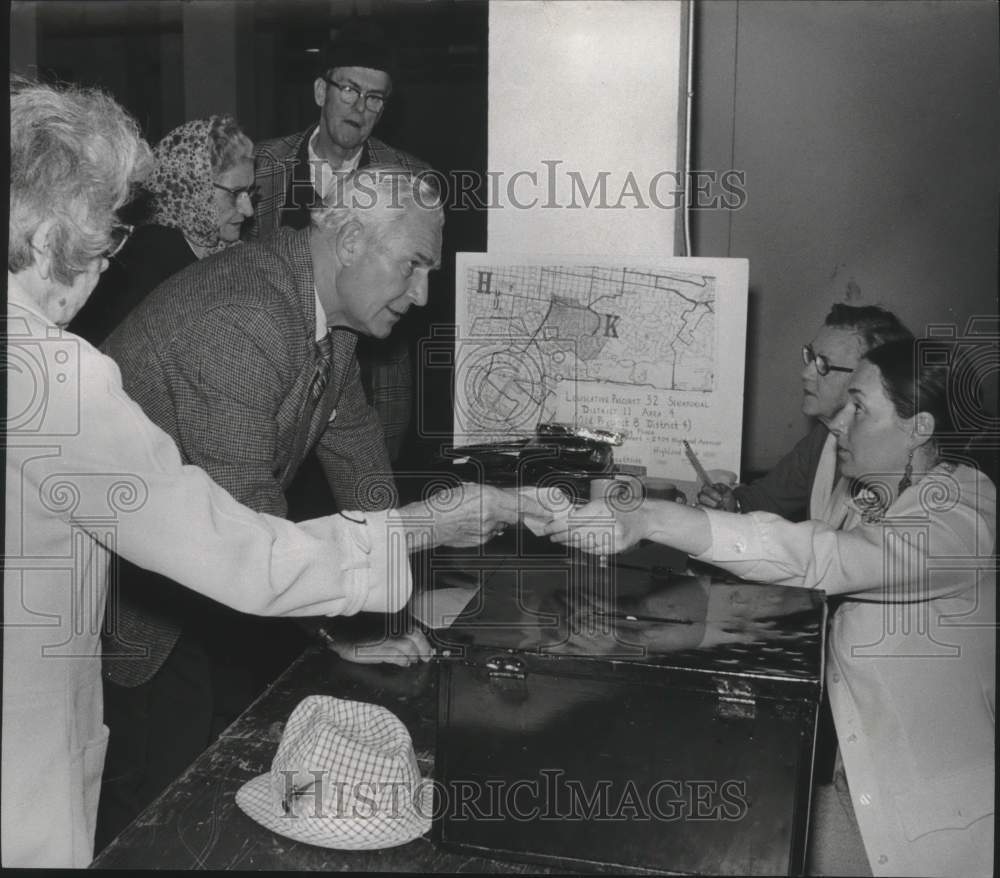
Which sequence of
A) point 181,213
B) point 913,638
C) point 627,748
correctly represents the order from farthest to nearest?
point 181,213 → point 913,638 → point 627,748

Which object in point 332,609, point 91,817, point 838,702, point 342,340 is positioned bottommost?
point 91,817

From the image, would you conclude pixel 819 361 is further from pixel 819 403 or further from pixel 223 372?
pixel 223 372

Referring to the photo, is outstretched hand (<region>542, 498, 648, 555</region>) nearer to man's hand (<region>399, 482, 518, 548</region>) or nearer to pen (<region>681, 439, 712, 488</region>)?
man's hand (<region>399, 482, 518, 548</region>)

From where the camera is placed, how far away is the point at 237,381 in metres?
1.33

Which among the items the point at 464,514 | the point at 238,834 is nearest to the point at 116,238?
the point at 464,514

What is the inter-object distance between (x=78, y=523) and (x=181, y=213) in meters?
0.48

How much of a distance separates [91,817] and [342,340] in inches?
27.3

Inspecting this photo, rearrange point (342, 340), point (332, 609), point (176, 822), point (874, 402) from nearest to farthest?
point (176, 822), point (332, 609), point (874, 402), point (342, 340)

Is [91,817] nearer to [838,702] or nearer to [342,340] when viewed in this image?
[342,340]

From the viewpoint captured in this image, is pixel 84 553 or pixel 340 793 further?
pixel 84 553

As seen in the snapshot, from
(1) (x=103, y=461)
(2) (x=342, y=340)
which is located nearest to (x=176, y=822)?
(1) (x=103, y=461)

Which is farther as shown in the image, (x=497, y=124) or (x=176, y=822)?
(x=497, y=124)

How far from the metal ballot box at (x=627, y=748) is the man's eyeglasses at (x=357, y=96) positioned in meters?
0.85

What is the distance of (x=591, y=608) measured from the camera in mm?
1129
